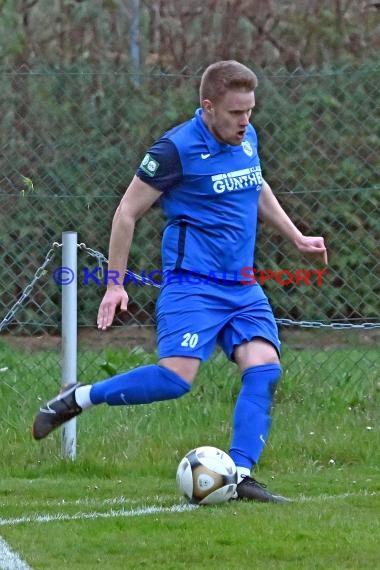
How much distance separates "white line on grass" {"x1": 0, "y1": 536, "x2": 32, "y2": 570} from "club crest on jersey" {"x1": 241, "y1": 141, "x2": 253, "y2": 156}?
1.87 metres

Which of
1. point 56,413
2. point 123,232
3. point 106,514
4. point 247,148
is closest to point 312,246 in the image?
point 247,148

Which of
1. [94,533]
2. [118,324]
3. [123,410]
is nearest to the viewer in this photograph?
[94,533]

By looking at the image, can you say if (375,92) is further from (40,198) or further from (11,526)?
(11,526)

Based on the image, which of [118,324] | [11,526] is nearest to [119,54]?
[118,324]

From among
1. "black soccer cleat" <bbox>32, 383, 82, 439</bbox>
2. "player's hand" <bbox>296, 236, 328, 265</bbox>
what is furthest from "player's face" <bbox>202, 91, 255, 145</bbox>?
"black soccer cleat" <bbox>32, 383, 82, 439</bbox>

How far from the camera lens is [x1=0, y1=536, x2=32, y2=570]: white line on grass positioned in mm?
4340

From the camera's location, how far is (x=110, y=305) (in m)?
5.18

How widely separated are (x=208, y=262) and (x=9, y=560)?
1.51m

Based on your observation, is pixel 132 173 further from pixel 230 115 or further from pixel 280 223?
pixel 230 115

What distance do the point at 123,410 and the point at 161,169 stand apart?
2125 mm

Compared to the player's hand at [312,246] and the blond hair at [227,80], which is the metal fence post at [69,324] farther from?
the blond hair at [227,80]

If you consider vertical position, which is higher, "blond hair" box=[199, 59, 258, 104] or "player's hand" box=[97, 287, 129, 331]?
"blond hair" box=[199, 59, 258, 104]

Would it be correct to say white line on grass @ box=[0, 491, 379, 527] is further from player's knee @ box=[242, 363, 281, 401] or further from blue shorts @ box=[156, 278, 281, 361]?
blue shorts @ box=[156, 278, 281, 361]

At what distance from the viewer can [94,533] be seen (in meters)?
4.85
